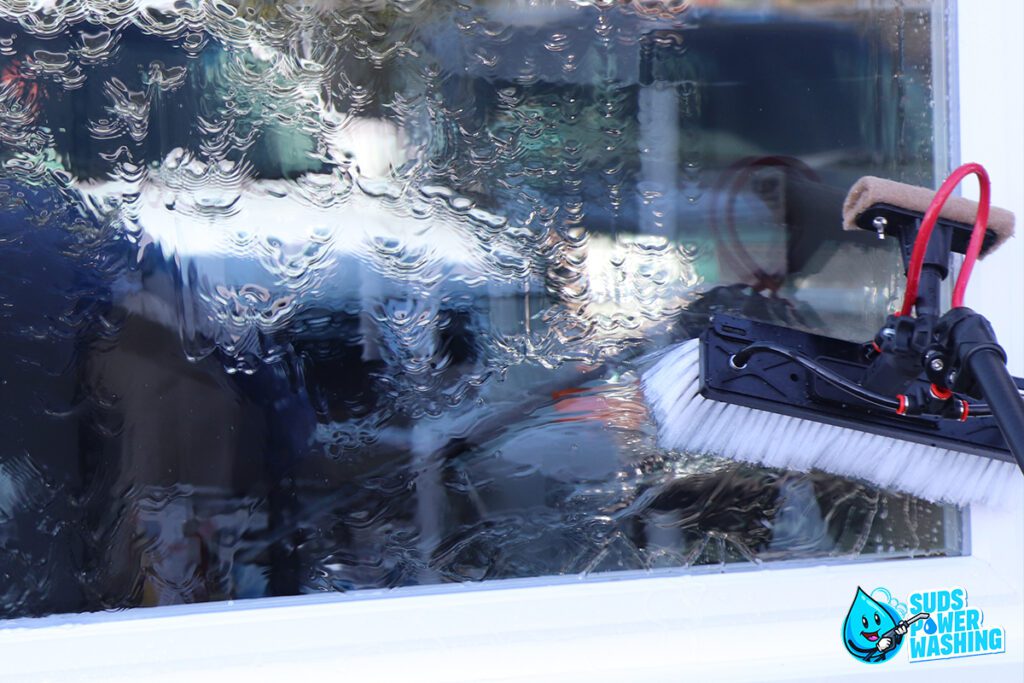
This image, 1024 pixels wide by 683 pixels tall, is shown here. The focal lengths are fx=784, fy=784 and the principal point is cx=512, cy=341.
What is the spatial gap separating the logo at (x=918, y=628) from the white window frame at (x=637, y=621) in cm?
1

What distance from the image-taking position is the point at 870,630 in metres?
0.81

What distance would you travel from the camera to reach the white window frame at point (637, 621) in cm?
73

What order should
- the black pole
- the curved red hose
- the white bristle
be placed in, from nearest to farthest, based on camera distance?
the black pole → the curved red hose → the white bristle

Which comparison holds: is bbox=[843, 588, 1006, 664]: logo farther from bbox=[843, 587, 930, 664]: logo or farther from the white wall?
the white wall

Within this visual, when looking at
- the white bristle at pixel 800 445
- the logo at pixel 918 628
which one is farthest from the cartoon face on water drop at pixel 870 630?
the white bristle at pixel 800 445

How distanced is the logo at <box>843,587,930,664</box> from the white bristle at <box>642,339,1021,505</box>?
0.41 ft

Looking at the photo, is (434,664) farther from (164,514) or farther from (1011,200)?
(1011,200)

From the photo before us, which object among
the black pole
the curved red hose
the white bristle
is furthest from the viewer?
the white bristle

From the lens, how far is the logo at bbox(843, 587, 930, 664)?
80 cm

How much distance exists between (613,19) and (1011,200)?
464 millimetres

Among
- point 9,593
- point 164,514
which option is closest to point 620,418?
point 164,514

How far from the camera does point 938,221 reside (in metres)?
0.72

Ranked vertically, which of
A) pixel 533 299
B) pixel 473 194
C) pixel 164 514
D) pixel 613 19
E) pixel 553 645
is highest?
pixel 613 19

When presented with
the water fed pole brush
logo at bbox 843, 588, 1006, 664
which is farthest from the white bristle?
logo at bbox 843, 588, 1006, 664
